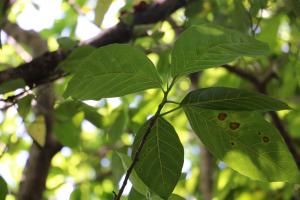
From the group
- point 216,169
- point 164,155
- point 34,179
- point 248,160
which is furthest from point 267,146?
point 216,169

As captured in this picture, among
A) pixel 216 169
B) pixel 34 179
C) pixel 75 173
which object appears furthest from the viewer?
pixel 75 173

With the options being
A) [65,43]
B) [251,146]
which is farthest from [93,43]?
[251,146]

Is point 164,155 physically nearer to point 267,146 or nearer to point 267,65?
point 267,146

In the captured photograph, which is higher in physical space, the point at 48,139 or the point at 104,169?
the point at 48,139

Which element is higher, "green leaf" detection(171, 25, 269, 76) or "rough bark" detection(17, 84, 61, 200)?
"green leaf" detection(171, 25, 269, 76)

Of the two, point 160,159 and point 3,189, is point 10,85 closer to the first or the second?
point 3,189

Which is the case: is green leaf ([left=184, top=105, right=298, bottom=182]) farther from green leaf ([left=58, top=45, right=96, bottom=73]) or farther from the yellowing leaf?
the yellowing leaf

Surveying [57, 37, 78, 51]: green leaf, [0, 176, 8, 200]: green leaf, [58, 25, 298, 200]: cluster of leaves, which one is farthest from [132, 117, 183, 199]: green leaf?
[57, 37, 78, 51]: green leaf

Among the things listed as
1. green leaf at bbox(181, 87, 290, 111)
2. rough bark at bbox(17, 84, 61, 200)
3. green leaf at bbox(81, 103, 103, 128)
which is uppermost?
green leaf at bbox(181, 87, 290, 111)
